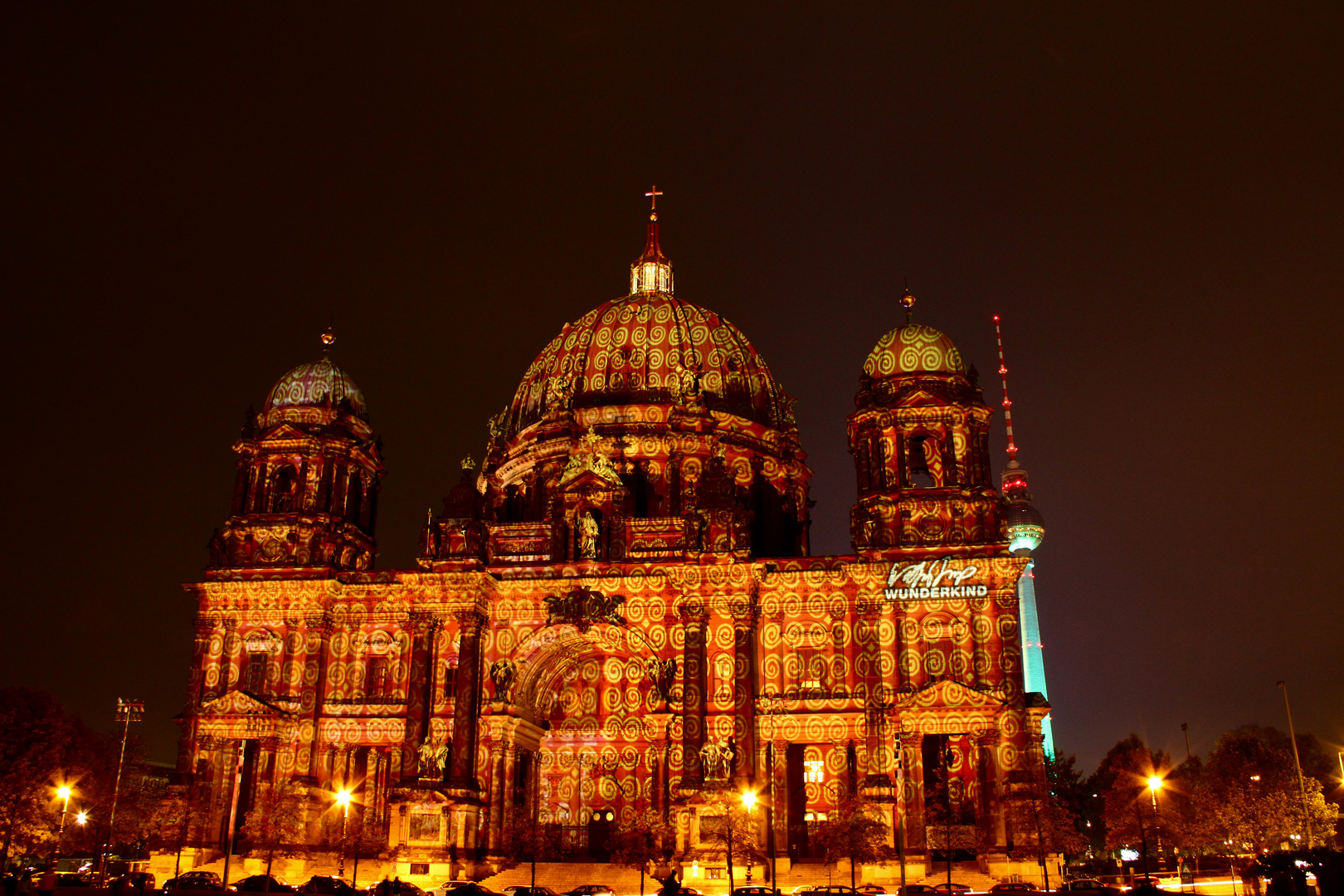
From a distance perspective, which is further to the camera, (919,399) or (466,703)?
(919,399)

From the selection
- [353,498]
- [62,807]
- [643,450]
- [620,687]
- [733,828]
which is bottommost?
[733,828]

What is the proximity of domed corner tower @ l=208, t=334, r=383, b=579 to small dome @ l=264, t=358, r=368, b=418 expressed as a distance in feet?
0.14

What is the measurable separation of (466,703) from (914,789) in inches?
802

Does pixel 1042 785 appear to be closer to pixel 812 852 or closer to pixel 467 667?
pixel 812 852

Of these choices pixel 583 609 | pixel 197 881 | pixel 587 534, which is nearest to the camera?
pixel 197 881

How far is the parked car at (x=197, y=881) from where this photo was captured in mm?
48094

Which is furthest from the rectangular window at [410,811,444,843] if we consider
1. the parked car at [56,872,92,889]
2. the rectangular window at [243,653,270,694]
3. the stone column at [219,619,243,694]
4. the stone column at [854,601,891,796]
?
the stone column at [854,601,891,796]

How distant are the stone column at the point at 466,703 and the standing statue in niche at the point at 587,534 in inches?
244

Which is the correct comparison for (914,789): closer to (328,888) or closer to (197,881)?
(328,888)

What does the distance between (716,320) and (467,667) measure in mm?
29501

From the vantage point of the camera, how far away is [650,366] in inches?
2904

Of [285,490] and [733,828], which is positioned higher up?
[285,490]

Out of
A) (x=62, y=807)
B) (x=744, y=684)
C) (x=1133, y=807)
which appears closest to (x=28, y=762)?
(x=62, y=807)

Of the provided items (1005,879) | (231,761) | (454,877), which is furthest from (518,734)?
(1005,879)
